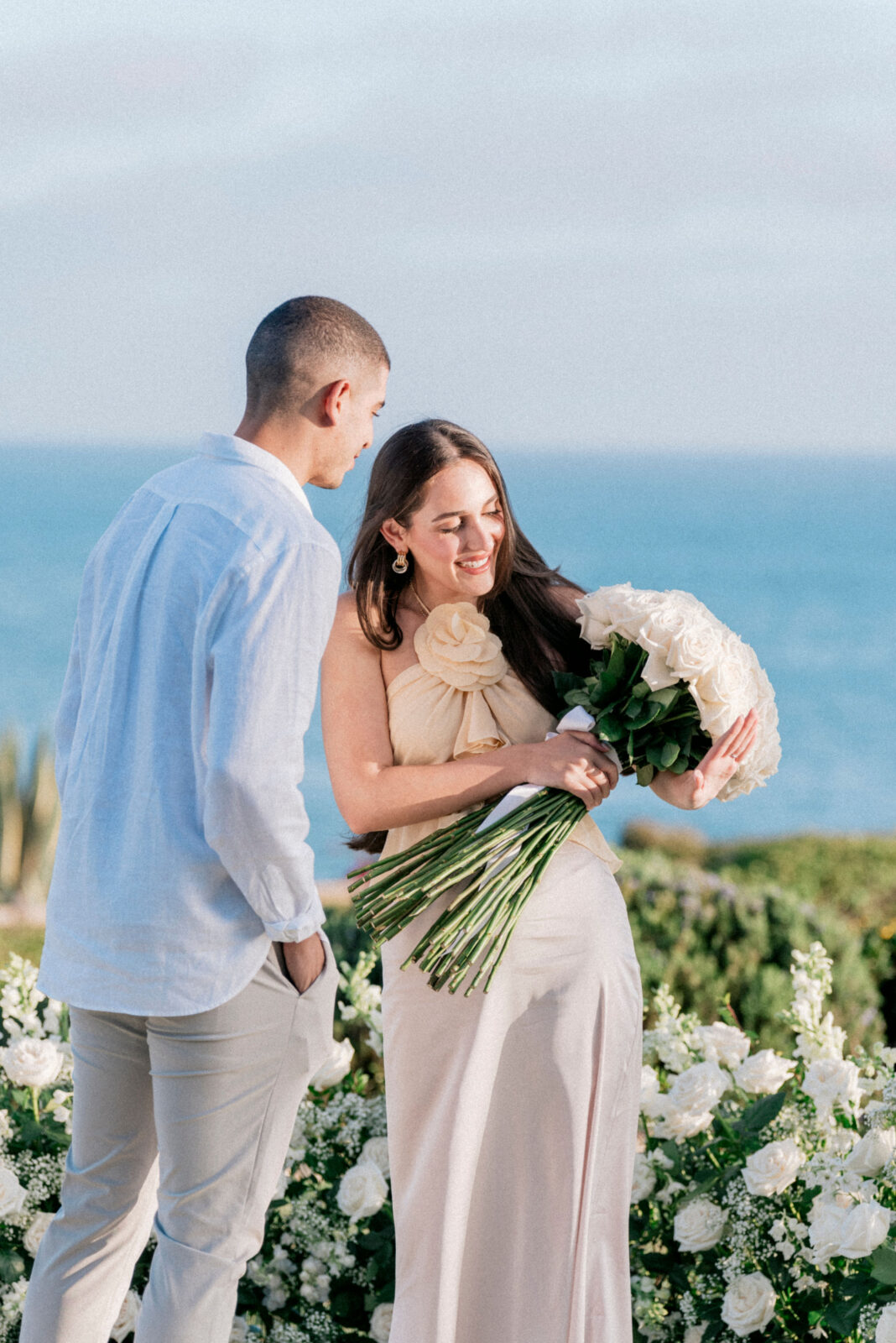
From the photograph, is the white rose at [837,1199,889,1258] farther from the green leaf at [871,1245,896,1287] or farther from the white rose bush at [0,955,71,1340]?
the white rose bush at [0,955,71,1340]

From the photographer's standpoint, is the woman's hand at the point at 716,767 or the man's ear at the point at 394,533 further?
the man's ear at the point at 394,533

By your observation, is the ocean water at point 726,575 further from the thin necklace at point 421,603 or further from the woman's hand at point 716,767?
the woman's hand at point 716,767

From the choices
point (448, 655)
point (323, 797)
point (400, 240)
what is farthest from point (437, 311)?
point (448, 655)

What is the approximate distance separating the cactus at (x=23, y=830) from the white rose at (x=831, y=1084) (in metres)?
8.37

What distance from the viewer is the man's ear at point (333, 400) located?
237 centimetres

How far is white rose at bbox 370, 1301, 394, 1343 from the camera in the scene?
3111 millimetres

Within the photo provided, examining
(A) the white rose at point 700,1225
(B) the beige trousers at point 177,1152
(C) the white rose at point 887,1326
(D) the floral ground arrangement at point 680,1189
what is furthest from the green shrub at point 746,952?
(B) the beige trousers at point 177,1152

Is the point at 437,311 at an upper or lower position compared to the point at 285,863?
upper

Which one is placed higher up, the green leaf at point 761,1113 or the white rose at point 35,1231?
the green leaf at point 761,1113

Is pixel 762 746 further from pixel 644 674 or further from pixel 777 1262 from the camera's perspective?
pixel 777 1262

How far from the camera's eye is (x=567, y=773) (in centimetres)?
273

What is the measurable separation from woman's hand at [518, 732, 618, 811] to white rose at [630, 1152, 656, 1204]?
947 millimetres

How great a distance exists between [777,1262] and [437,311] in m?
71.5

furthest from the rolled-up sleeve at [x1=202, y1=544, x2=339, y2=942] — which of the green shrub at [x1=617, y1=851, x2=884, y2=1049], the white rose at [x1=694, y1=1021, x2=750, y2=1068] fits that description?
the green shrub at [x1=617, y1=851, x2=884, y2=1049]
